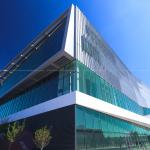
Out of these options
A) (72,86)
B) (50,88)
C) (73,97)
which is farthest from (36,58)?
(73,97)

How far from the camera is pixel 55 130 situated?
65.4ft

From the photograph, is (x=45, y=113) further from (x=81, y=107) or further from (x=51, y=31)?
(x=51, y=31)

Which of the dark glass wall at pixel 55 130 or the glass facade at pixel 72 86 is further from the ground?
the glass facade at pixel 72 86

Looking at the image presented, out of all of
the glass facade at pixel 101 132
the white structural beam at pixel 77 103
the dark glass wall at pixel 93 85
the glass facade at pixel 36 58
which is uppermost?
the glass facade at pixel 36 58

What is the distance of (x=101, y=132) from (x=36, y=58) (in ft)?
52.3

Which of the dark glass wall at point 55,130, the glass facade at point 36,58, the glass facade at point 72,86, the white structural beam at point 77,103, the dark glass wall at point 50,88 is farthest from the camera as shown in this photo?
the glass facade at point 36,58

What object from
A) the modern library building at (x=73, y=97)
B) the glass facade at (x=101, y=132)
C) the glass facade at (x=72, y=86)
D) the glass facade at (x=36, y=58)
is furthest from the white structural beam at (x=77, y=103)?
the glass facade at (x=36, y=58)

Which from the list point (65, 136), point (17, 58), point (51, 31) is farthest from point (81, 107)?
point (17, 58)

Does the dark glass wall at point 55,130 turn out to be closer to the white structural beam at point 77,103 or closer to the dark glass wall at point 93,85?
the white structural beam at point 77,103

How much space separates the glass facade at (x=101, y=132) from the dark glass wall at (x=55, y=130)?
27.1 inches

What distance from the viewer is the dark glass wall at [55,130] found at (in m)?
18.2

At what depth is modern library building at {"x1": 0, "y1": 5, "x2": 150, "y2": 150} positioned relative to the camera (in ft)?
62.8

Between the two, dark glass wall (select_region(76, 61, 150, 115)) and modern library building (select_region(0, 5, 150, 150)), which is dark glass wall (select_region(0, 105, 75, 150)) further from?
dark glass wall (select_region(76, 61, 150, 115))

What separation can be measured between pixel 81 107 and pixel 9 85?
78.4ft
